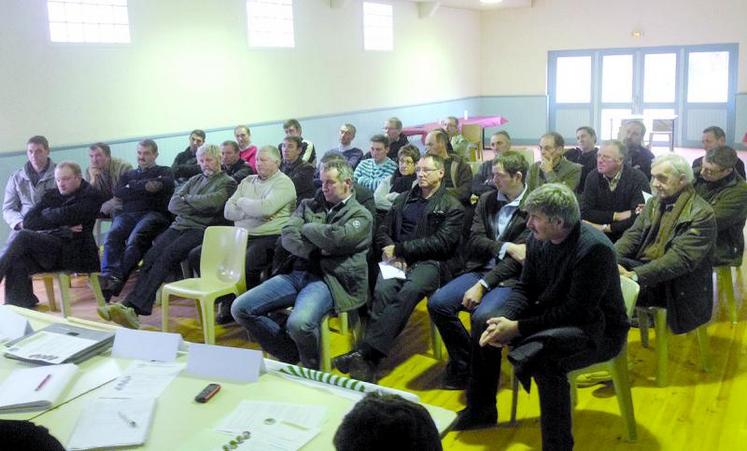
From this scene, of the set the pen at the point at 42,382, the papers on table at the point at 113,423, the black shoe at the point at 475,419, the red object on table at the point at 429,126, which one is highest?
the red object on table at the point at 429,126

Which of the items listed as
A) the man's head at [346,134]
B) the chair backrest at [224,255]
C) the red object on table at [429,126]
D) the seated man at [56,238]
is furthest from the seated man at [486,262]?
the red object on table at [429,126]

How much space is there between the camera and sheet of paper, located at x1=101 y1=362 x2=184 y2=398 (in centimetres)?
197

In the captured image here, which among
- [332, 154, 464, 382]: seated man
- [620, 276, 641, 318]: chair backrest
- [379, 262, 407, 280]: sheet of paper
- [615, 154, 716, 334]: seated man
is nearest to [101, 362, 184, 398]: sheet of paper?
[332, 154, 464, 382]: seated man

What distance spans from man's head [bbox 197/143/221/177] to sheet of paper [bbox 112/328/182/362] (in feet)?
8.28

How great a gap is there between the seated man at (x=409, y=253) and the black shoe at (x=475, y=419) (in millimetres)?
540

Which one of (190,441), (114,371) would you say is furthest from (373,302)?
(190,441)

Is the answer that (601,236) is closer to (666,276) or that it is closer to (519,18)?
(666,276)

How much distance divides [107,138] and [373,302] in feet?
13.7

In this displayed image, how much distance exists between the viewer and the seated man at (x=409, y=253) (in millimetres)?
3334

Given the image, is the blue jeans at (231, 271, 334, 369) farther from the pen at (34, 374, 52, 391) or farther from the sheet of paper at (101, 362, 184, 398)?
the pen at (34, 374, 52, 391)

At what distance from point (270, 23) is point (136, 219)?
4341 mm

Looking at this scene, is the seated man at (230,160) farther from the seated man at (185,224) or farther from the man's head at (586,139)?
the man's head at (586,139)

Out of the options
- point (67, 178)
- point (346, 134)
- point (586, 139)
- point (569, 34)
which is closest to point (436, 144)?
point (586, 139)

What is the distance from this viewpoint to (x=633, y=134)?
18.6ft
